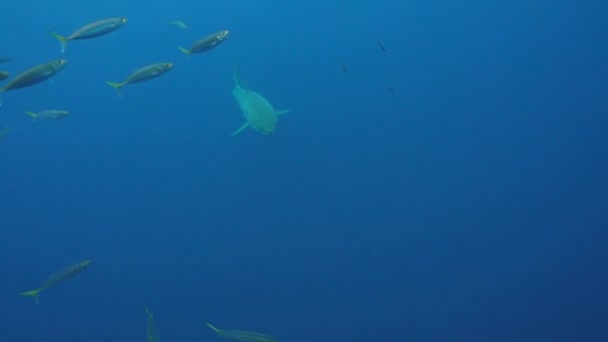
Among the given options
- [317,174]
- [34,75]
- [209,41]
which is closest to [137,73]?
[209,41]

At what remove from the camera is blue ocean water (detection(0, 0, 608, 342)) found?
20.5ft

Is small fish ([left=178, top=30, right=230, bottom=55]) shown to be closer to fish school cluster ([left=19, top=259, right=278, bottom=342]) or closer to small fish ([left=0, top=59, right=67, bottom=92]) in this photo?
small fish ([left=0, top=59, right=67, bottom=92])

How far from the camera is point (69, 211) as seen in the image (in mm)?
6504

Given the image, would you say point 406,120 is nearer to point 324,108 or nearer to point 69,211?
point 324,108

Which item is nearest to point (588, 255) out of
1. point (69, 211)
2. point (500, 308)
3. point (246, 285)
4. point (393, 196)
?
point (500, 308)

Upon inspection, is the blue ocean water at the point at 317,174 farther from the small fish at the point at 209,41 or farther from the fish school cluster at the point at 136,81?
the small fish at the point at 209,41

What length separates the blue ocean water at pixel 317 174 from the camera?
625 cm

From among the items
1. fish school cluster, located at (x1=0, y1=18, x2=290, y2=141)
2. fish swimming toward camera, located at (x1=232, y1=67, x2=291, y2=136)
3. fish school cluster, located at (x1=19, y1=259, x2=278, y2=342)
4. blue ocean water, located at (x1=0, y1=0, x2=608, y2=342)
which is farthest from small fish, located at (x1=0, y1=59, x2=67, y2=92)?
blue ocean water, located at (x1=0, y1=0, x2=608, y2=342)

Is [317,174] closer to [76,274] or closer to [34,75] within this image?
[76,274]

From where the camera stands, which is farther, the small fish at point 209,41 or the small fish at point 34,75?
the small fish at point 209,41

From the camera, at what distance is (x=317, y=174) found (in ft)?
21.3

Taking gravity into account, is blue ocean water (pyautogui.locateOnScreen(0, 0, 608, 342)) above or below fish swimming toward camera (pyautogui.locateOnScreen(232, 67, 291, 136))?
below

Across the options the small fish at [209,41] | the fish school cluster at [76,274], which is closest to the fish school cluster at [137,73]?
the small fish at [209,41]

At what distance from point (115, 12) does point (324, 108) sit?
2271 millimetres
